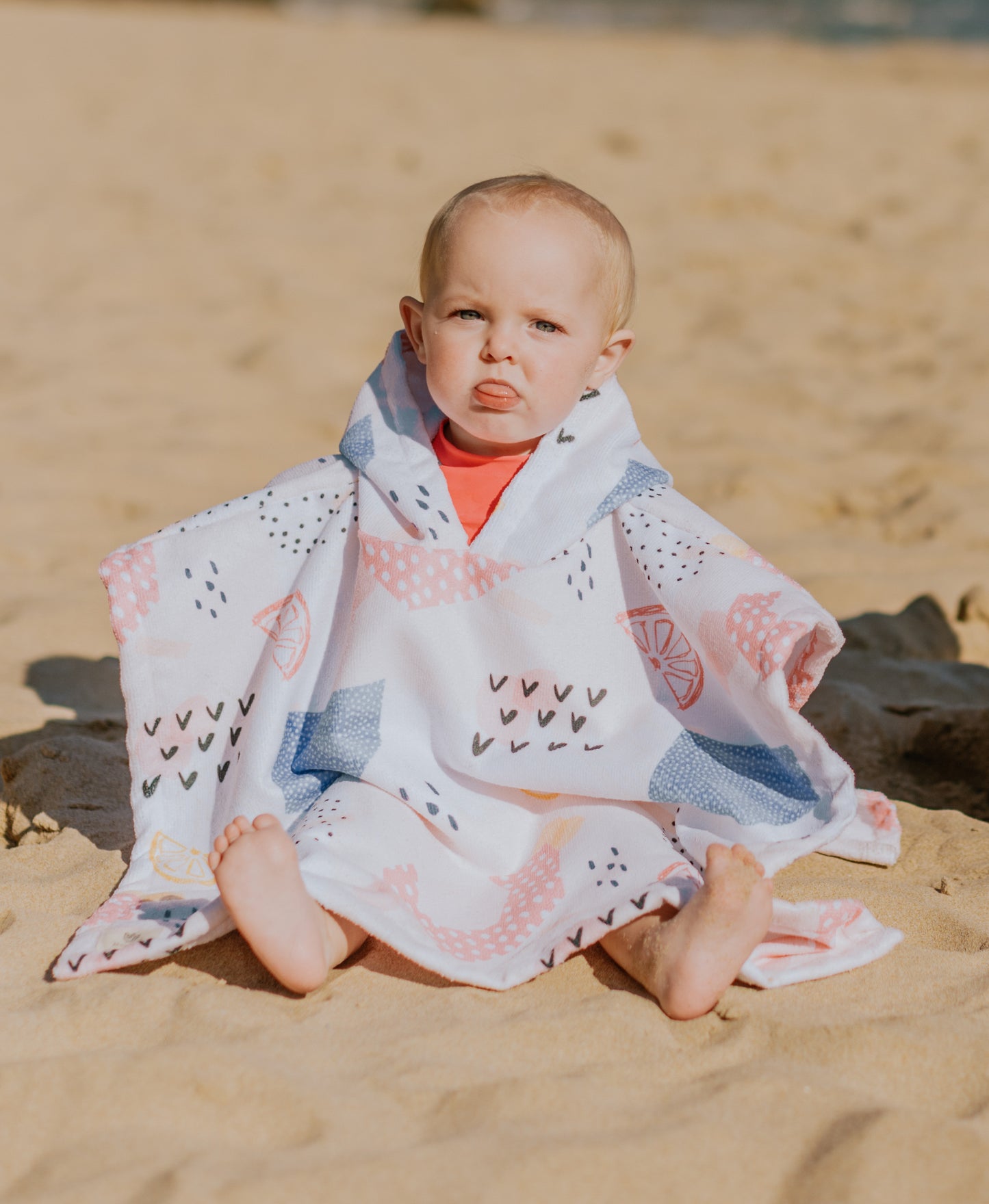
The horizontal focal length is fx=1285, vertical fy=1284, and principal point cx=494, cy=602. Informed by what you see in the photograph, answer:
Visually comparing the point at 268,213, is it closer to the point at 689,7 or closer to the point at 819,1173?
the point at 819,1173

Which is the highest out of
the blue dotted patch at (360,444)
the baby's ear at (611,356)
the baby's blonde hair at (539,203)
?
the baby's blonde hair at (539,203)

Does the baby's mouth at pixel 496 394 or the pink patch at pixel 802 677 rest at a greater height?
the baby's mouth at pixel 496 394

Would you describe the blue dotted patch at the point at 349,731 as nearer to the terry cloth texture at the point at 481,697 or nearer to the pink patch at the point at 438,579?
the terry cloth texture at the point at 481,697

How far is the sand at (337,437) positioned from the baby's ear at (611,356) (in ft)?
3.10

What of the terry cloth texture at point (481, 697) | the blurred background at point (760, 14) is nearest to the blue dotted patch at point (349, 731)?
the terry cloth texture at point (481, 697)

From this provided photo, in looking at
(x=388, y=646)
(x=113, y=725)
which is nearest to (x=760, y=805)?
(x=388, y=646)

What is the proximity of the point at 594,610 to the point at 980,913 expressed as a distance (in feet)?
2.65

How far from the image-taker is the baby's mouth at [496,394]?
83.7 inches

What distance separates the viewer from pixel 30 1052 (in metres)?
1.70

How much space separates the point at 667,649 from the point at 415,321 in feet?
2.37

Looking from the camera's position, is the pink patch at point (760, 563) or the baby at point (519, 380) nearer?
the baby at point (519, 380)

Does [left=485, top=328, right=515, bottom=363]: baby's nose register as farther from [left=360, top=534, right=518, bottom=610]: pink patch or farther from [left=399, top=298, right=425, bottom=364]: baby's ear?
[left=360, top=534, right=518, bottom=610]: pink patch

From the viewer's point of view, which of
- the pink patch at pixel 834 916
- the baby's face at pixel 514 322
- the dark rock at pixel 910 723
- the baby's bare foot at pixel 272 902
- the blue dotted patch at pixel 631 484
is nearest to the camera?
the baby's bare foot at pixel 272 902

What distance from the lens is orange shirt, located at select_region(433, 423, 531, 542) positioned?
2.24 metres
